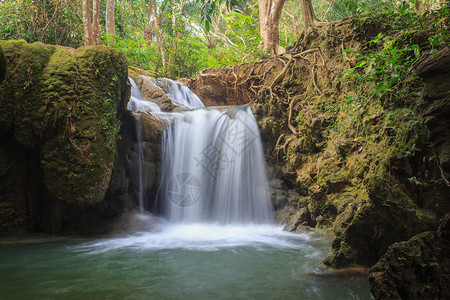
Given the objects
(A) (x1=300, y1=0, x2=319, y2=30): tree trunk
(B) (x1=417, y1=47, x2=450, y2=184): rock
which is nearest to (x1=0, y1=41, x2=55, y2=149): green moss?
(B) (x1=417, y1=47, x2=450, y2=184): rock

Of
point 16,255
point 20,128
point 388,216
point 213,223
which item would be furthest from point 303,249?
point 20,128

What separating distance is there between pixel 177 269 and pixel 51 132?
396cm

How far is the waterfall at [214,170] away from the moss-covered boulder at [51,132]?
Answer: 78.6 inches

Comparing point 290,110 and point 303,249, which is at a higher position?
point 290,110

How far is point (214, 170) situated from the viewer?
25.6 feet

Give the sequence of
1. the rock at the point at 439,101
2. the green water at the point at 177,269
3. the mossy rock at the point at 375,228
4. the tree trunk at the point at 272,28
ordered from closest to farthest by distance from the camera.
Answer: the rock at the point at 439,101 → the green water at the point at 177,269 → the mossy rock at the point at 375,228 → the tree trunk at the point at 272,28

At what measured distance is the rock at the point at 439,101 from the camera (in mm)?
2482

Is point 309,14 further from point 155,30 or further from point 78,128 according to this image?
point 155,30

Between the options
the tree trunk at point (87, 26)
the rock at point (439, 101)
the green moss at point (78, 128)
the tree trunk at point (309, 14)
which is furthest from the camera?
the tree trunk at point (87, 26)

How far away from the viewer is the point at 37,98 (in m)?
5.74

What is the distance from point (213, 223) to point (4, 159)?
4689 mm

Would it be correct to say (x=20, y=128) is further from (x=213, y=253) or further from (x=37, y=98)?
(x=213, y=253)

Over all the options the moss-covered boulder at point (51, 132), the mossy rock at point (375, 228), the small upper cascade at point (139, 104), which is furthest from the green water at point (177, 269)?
the small upper cascade at point (139, 104)

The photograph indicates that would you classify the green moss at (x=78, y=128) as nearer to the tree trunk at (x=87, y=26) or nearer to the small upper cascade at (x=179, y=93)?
the tree trunk at (x=87, y=26)
